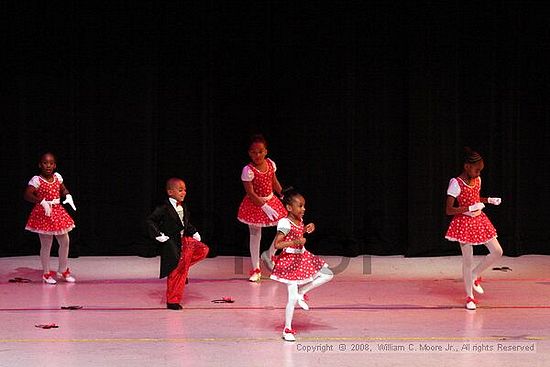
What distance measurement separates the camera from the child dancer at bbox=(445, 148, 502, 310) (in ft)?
24.5

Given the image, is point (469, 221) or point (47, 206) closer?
point (469, 221)

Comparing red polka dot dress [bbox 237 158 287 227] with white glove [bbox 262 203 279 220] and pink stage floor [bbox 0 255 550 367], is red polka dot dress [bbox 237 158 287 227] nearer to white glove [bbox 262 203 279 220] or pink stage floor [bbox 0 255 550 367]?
white glove [bbox 262 203 279 220]

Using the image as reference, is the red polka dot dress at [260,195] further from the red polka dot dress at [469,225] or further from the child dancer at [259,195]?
the red polka dot dress at [469,225]

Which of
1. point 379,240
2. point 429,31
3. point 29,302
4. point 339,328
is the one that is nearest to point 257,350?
point 339,328

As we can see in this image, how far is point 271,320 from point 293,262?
682 mm

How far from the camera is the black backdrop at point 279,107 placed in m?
9.74

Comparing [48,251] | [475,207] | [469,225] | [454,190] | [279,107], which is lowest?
[48,251]

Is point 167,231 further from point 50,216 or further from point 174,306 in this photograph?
point 50,216

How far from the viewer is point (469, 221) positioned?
24.6 ft

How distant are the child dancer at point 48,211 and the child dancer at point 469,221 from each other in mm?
3180

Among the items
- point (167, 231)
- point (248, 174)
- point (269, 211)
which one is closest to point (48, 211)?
point (167, 231)

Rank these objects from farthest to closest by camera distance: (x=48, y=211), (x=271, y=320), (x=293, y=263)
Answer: (x=48, y=211), (x=271, y=320), (x=293, y=263)

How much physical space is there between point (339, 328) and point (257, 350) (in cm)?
80

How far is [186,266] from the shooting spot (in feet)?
24.8
